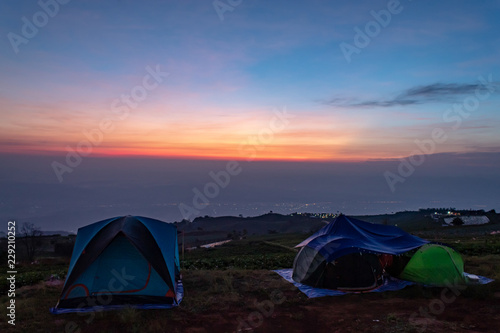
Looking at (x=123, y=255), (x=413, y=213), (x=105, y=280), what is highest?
(x=123, y=255)

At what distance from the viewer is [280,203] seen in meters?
125

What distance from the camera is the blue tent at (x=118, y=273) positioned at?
31.9 ft

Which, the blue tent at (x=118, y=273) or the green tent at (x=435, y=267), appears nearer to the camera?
the blue tent at (x=118, y=273)

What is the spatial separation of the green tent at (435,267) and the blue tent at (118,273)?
7.87m

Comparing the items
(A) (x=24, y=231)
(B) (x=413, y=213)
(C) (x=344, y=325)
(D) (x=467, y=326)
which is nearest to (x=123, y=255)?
(C) (x=344, y=325)

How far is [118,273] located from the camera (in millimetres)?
10141

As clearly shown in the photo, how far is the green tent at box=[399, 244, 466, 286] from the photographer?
11062 mm

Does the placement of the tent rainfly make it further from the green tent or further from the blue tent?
the blue tent

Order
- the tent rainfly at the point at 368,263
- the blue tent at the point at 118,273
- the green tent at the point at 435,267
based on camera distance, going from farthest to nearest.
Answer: the tent rainfly at the point at 368,263, the green tent at the point at 435,267, the blue tent at the point at 118,273

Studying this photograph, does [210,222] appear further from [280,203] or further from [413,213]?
[413,213]

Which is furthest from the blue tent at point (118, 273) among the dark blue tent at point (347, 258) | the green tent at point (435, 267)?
the green tent at point (435, 267)

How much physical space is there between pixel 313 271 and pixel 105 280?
22.0 feet

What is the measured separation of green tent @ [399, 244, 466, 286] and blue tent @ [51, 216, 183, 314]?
7872 millimetres

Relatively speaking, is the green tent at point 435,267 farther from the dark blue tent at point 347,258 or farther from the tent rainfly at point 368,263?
the dark blue tent at point 347,258
